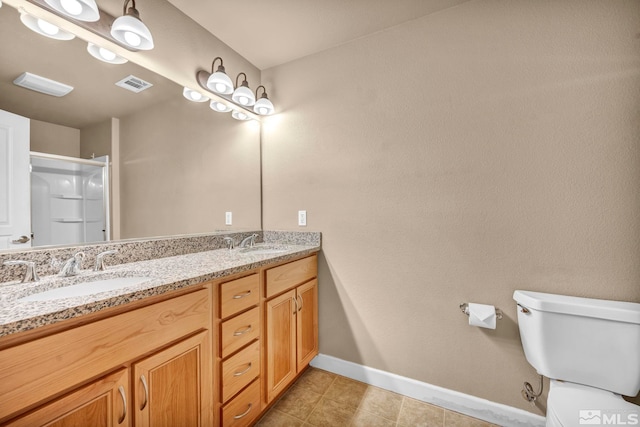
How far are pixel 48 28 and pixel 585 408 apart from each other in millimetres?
2553

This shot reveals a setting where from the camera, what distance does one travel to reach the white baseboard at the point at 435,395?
1396 mm

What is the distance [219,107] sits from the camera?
6.12ft

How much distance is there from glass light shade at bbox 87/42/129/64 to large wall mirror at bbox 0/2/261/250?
0.02 meters

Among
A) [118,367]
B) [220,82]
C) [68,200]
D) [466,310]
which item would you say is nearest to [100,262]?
[68,200]

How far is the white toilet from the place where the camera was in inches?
39.6

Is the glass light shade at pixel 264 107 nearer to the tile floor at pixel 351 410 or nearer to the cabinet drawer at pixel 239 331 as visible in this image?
the cabinet drawer at pixel 239 331

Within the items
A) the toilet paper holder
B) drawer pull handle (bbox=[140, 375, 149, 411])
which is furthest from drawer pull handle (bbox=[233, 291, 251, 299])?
the toilet paper holder

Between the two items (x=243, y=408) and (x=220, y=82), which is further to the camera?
(x=220, y=82)

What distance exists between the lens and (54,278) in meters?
1.04

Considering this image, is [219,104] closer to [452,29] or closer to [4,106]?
[4,106]

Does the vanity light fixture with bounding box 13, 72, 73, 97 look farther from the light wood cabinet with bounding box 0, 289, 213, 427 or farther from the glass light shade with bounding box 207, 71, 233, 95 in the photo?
the light wood cabinet with bounding box 0, 289, 213, 427

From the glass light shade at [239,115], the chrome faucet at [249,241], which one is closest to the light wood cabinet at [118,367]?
the chrome faucet at [249,241]

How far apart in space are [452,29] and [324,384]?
7.77 feet

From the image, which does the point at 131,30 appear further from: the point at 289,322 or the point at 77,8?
the point at 289,322
